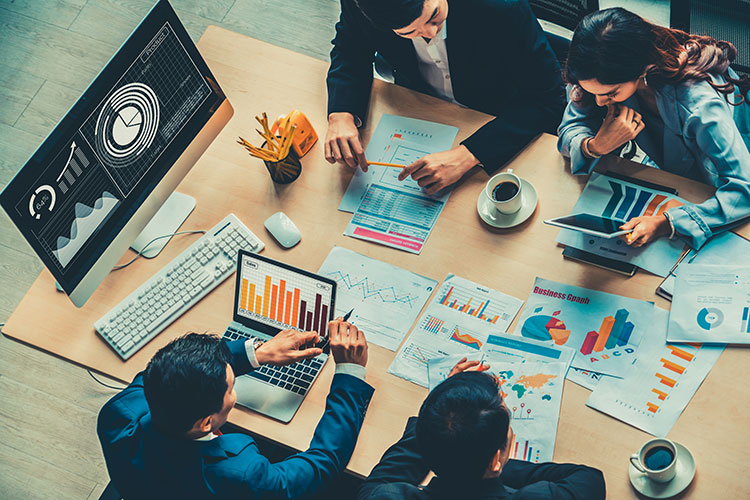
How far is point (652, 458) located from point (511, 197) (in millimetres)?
654

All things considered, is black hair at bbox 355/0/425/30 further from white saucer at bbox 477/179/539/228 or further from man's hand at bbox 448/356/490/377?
man's hand at bbox 448/356/490/377

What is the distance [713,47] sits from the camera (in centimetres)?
161

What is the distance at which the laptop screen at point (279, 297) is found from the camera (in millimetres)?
1552

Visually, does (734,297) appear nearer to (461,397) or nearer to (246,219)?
(461,397)

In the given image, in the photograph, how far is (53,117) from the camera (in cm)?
295

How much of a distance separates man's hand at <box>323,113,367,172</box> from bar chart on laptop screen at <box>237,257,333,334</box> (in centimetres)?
36

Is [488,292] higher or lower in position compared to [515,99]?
lower

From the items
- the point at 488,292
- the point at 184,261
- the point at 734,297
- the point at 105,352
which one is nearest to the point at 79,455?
the point at 105,352

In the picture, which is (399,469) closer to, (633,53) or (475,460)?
(475,460)

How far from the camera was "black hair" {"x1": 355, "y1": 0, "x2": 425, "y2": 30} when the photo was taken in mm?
1487

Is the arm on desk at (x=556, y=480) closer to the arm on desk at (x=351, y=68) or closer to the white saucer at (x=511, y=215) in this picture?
the white saucer at (x=511, y=215)

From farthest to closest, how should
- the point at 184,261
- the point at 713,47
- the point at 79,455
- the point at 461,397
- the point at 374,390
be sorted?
1. the point at 79,455
2. the point at 184,261
3. the point at 713,47
4. the point at 374,390
5. the point at 461,397

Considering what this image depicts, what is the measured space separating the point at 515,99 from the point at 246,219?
2.61ft

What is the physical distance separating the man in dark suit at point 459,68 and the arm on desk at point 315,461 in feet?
1.89
